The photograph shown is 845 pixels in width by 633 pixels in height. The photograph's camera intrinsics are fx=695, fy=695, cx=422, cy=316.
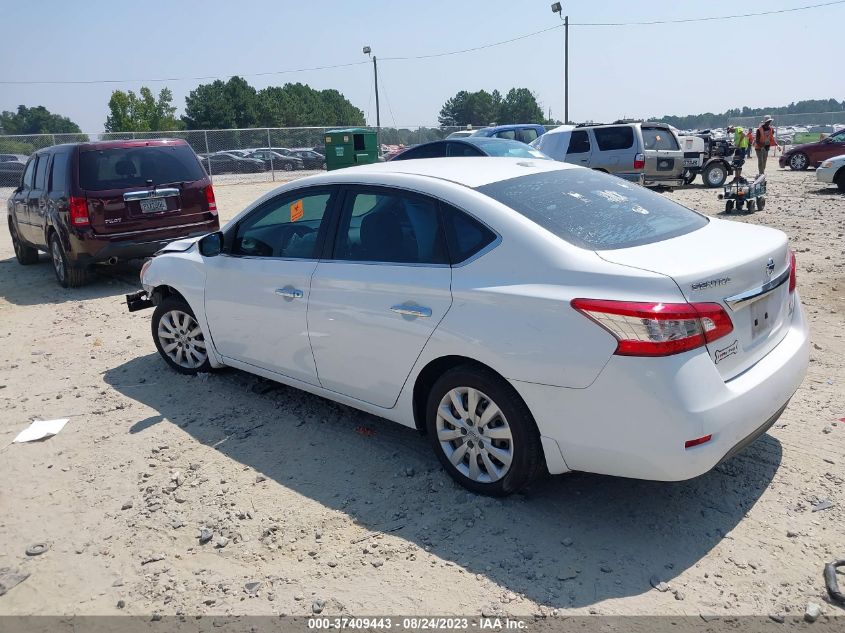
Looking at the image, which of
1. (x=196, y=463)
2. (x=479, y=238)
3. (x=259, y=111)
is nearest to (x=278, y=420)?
(x=196, y=463)

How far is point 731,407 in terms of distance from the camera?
305 centimetres

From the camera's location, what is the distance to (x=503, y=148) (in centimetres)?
1312

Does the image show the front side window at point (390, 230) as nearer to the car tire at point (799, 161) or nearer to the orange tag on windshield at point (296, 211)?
the orange tag on windshield at point (296, 211)

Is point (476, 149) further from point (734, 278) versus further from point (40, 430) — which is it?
point (734, 278)

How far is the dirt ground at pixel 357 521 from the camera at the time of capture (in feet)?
9.89

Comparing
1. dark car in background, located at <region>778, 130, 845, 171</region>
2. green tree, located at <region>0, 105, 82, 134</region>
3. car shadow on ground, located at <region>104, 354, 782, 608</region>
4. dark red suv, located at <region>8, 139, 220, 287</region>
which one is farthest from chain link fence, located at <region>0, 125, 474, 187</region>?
green tree, located at <region>0, 105, 82, 134</region>

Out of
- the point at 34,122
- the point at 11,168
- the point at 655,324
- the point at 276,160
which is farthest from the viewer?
the point at 34,122

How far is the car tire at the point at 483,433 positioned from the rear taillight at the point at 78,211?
267 inches

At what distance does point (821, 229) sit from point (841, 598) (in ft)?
33.1

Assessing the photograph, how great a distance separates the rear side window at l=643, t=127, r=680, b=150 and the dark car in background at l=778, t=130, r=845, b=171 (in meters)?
9.99

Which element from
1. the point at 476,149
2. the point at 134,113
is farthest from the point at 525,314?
the point at 134,113

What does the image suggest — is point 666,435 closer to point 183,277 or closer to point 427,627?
point 427,627

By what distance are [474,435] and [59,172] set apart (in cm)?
780

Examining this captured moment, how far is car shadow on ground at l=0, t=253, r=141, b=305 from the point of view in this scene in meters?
9.26
